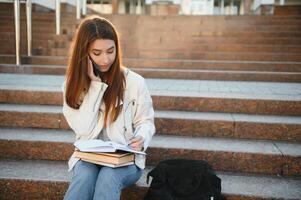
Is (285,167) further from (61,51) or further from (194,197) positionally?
(61,51)

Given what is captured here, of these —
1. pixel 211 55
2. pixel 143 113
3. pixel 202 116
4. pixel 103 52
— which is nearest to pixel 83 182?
pixel 143 113

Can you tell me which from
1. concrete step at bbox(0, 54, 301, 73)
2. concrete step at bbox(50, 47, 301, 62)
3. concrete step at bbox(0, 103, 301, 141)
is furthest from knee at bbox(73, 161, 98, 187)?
concrete step at bbox(50, 47, 301, 62)

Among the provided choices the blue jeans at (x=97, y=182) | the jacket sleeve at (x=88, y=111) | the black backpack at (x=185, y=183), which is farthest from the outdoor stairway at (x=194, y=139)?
the jacket sleeve at (x=88, y=111)

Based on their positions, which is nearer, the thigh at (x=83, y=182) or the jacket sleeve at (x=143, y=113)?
the thigh at (x=83, y=182)

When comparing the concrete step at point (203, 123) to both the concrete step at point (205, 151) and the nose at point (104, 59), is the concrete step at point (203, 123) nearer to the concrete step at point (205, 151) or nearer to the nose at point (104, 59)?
the concrete step at point (205, 151)

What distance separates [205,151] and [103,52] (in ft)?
4.42

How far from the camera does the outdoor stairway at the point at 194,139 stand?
9.19ft

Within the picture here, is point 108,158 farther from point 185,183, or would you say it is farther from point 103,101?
point 185,183

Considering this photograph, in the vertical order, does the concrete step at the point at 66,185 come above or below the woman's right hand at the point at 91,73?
below

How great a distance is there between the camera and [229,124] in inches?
132

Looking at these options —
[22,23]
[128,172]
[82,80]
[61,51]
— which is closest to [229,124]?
[128,172]

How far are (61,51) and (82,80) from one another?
15.4 feet

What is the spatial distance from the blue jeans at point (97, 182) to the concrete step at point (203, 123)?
1203mm

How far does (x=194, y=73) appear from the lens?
5.73 metres
